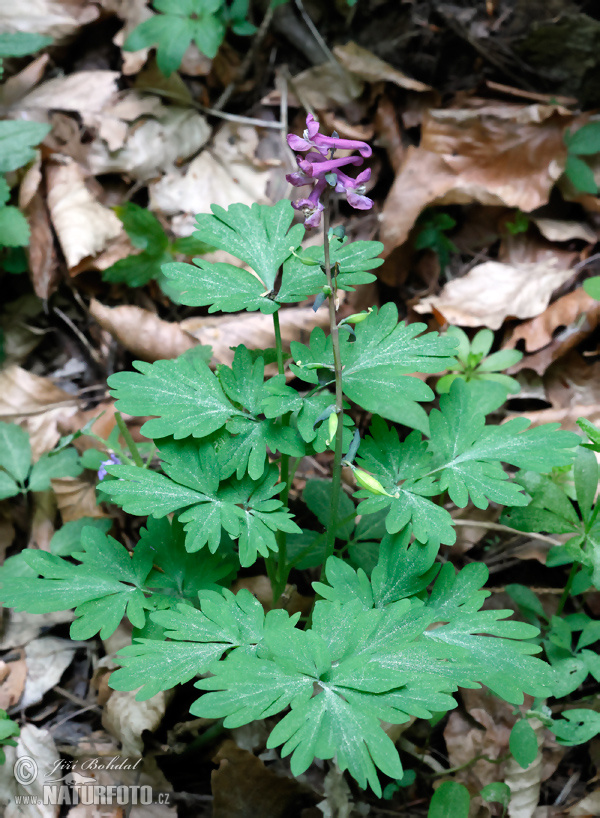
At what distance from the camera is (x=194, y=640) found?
1.45 meters

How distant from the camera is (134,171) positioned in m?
3.09

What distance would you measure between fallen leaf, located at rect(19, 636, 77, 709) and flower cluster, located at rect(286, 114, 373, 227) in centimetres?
171

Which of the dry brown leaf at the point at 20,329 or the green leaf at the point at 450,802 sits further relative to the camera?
the dry brown leaf at the point at 20,329

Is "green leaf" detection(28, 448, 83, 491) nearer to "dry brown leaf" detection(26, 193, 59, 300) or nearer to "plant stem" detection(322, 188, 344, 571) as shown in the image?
"dry brown leaf" detection(26, 193, 59, 300)

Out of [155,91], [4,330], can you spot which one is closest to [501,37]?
[155,91]

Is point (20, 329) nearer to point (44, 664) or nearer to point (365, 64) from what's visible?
point (44, 664)

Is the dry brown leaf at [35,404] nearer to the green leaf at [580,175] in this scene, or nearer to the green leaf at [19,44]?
the green leaf at [19,44]

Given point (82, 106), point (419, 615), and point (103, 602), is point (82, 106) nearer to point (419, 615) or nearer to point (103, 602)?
point (103, 602)

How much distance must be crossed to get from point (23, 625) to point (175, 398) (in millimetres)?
1238

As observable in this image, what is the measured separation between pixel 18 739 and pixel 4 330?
5.64ft

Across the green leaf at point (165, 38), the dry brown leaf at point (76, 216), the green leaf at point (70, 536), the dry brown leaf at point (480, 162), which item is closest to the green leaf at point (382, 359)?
the green leaf at point (70, 536)

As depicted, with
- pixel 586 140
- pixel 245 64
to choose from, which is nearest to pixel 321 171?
pixel 586 140

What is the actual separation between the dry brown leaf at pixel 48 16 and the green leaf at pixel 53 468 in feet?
7.48

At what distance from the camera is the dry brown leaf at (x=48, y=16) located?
312 cm
